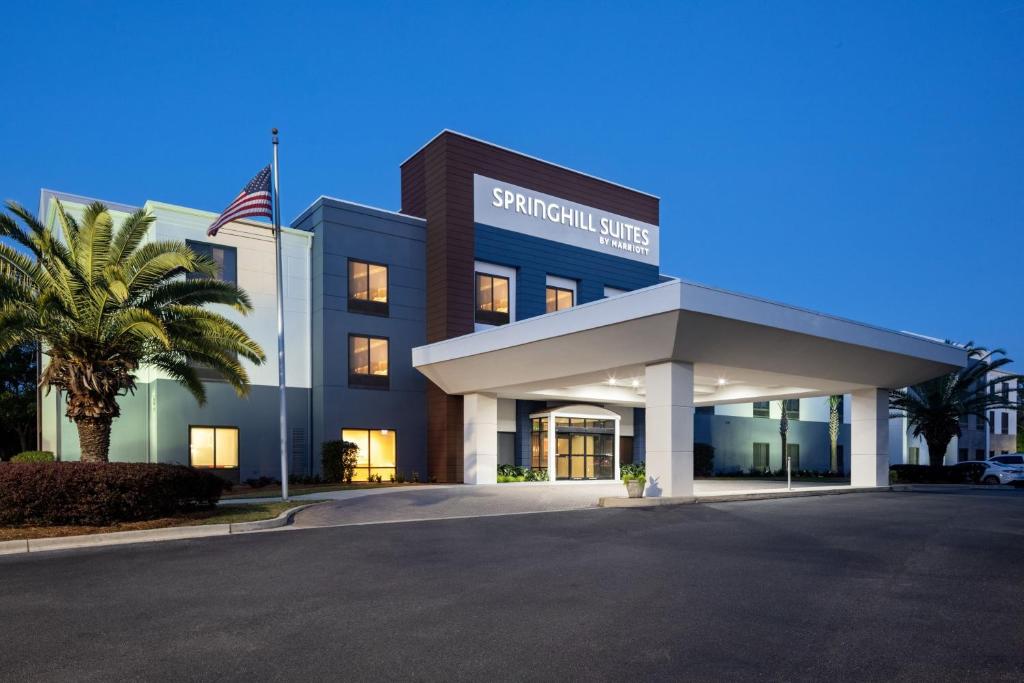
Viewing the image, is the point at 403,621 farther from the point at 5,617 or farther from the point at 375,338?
the point at 375,338

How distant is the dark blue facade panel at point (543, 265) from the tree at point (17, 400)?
2543 centimetres

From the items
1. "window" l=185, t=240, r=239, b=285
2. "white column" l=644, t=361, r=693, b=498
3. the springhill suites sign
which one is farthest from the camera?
the springhill suites sign

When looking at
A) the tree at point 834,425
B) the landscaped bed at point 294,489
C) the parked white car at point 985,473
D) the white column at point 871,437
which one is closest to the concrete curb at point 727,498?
the white column at point 871,437

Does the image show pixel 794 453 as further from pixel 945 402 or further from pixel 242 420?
pixel 242 420

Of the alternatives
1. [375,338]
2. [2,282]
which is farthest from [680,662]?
[375,338]

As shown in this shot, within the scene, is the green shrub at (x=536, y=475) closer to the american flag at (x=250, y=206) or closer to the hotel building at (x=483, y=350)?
the hotel building at (x=483, y=350)

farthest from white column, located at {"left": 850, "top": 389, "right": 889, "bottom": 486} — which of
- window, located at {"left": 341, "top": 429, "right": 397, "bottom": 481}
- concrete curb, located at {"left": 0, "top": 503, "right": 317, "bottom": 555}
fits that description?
concrete curb, located at {"left": 0, "top": 503, "right": 317, "bottom": 555}

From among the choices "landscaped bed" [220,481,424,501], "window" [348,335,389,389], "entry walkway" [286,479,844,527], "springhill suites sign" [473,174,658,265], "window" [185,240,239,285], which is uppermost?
"springhill suites sign" [473,174,658,265]

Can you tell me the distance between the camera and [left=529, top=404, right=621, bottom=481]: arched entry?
3481 centimetres

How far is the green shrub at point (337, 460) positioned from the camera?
29641mm

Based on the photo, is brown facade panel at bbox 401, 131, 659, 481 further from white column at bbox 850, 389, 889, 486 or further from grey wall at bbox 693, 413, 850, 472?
grey wall at bbox 693, 413, 850, 472

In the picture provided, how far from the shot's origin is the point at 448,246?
32062 mm

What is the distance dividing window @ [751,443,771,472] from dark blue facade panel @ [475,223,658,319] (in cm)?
1768

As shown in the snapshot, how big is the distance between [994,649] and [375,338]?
89.9ft
